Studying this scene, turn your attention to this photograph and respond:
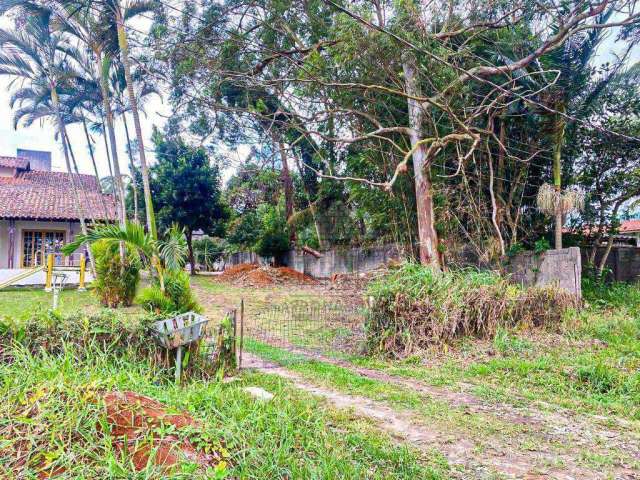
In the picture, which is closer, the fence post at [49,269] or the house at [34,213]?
the fence post at [49,269]

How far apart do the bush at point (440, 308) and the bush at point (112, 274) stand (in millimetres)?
6254

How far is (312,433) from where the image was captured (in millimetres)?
2867

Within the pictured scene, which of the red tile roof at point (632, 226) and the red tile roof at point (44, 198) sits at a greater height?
the red tile roof at point (44, 198)

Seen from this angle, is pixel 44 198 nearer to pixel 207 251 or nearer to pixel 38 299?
pixel 38 299

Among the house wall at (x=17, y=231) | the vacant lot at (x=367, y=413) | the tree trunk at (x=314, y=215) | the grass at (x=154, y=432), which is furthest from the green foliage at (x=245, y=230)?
the grass at (x=154, y=432)

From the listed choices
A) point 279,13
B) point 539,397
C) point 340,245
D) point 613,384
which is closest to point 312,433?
point 539,397

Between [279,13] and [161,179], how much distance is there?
9.99 m

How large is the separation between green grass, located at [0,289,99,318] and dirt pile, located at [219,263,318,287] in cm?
536

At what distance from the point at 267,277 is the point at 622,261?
11143mm

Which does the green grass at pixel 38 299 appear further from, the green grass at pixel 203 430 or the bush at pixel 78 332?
the green grass at pixel 203 430

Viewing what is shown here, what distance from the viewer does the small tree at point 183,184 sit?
57.0 feet

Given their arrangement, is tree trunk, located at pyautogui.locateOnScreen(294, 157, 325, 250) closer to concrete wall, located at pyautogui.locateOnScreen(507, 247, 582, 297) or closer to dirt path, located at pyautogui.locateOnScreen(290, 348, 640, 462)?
concrete wall, located at pyautogui.locateOnScreen(507, 247, 582, 297)

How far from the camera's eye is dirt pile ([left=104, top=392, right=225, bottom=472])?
2115mm

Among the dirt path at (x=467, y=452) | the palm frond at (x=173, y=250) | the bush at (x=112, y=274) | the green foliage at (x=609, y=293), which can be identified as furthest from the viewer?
the bush at (x=112, y=274)
